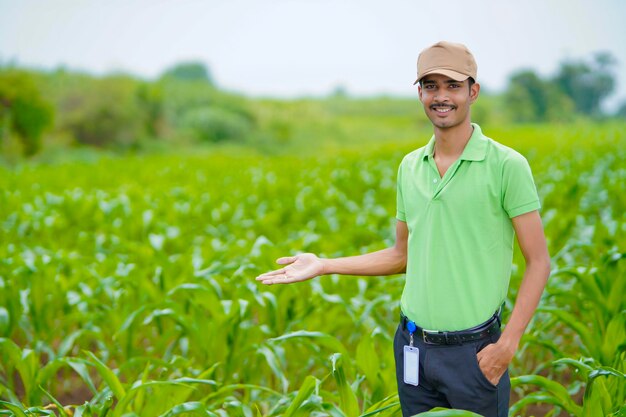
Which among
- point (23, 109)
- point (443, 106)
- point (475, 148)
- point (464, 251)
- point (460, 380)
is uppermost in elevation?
point (23, 109)

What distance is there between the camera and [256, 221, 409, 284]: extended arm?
2.30 meters

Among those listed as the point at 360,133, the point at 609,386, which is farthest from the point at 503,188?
the point at 360,133

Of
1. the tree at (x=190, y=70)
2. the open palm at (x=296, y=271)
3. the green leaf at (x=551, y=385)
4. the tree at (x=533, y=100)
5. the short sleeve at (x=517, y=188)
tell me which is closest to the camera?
the short sleeve at (x=517, y=188)

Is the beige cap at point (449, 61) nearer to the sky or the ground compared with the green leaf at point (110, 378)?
nearer to the sky

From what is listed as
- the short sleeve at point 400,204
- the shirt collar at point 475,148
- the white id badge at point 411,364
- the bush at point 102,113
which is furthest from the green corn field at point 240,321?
the bush at point 102,113

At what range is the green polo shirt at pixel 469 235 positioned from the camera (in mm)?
2000

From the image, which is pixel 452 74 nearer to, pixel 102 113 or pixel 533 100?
pixel 102 113

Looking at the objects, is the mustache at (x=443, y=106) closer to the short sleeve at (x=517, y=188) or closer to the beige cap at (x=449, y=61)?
the beige cap at (x=449, y=61)

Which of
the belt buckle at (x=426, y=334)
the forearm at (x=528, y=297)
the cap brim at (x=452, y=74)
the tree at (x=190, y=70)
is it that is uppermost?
the tree at (x=190, y=70)

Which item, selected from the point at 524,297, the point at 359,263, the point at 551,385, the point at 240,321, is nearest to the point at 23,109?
the point at 240,321

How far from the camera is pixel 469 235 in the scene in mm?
2029

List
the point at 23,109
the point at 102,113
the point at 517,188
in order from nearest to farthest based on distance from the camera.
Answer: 1. the point at 517,188
2. the point at 23,109
3. the point at 102,113

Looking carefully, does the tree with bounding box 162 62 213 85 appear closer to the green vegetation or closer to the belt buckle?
the green vegetation

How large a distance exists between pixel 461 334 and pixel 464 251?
233 mm
